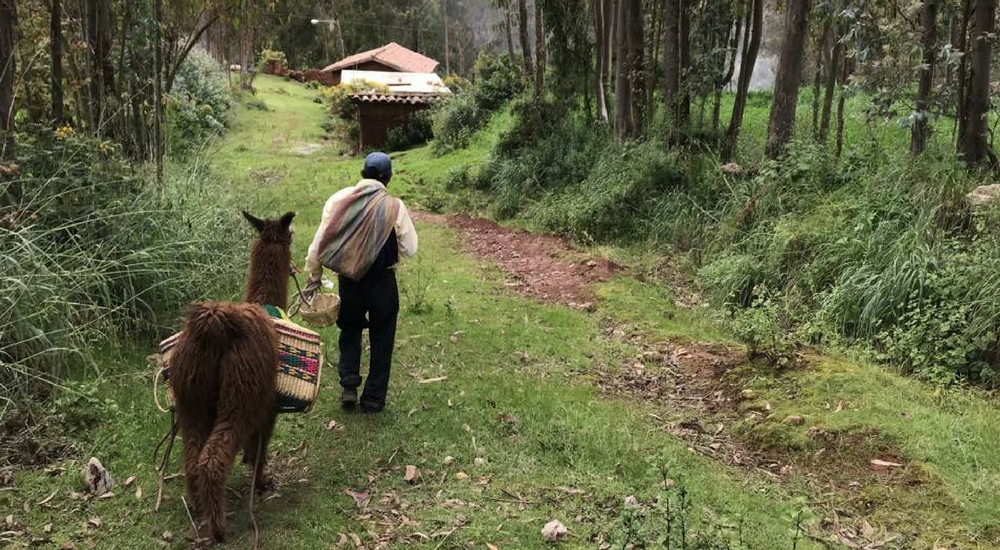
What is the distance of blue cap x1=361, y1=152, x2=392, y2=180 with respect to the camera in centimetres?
497

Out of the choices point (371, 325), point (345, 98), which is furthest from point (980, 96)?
point (345, 98)

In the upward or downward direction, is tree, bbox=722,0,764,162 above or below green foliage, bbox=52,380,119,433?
above

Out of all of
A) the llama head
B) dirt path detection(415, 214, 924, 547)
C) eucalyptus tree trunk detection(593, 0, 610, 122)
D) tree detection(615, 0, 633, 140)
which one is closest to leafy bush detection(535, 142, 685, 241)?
tree detection(615, 0, 633, 140)

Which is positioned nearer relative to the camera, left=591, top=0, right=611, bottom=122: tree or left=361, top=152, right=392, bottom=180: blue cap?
left=361, top=152, right=392, bottom=180: blue cap

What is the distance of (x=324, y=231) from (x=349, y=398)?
1.38 meters

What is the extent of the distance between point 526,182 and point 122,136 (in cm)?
880

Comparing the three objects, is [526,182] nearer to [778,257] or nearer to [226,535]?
[778,257]

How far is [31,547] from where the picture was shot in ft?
11.6

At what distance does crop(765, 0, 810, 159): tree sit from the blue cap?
750 cm

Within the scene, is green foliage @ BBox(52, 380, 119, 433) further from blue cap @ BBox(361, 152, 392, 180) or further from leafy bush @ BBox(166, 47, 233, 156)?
leafy bush @ BBox(166, 47, 233, 156)

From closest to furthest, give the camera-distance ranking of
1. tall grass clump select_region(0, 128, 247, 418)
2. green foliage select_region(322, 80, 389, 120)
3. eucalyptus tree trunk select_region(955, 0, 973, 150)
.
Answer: tall grass clump select_region(0, 128, 247, 418) → eucalyptus tree trunk select_region(955, 0, 973, 150) → green foliage select_region(322, 80, 389, 120)

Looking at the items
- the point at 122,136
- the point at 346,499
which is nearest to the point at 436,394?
the point at 346,499

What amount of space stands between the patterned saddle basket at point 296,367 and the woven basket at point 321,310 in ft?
2.53

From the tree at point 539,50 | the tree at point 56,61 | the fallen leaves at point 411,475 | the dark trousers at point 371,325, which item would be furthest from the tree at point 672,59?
the fallen leaves at point 411,475
